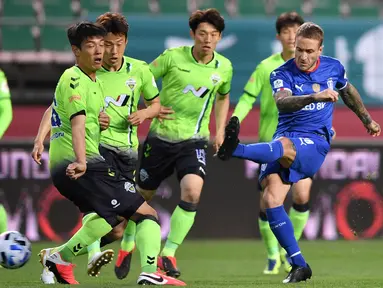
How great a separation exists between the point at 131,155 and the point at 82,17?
969cm

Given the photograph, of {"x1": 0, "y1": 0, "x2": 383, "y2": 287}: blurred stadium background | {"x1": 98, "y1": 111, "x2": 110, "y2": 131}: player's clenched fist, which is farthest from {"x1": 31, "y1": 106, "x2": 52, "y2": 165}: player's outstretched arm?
{"x1": 0, "y1": 0, "x2": 383, "y2": 287}: blurred stadium background

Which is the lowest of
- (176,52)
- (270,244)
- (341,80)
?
(270,244)

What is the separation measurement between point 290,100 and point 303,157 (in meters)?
0.46

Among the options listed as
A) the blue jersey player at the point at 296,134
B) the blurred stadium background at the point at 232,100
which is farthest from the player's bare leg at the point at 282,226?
the blurred stadium background at the point at 232,100

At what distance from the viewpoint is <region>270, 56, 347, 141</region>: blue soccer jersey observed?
322 inches

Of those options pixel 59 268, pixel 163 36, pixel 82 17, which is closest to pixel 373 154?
pixel 163 36

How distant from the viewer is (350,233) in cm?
1445

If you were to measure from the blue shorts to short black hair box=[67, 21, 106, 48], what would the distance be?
1.77m

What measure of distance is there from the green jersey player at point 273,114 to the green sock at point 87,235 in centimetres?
300

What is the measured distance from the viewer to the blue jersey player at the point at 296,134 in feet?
25.9

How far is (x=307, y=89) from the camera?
819 cm

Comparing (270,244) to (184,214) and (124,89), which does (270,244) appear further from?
(124,89)

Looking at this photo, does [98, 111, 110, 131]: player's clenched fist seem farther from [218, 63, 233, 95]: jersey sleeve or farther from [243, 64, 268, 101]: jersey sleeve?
[243, 64, 268, 101]: jersey sleeve

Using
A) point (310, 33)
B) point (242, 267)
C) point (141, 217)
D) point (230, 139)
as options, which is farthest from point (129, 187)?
point (242, 267)
